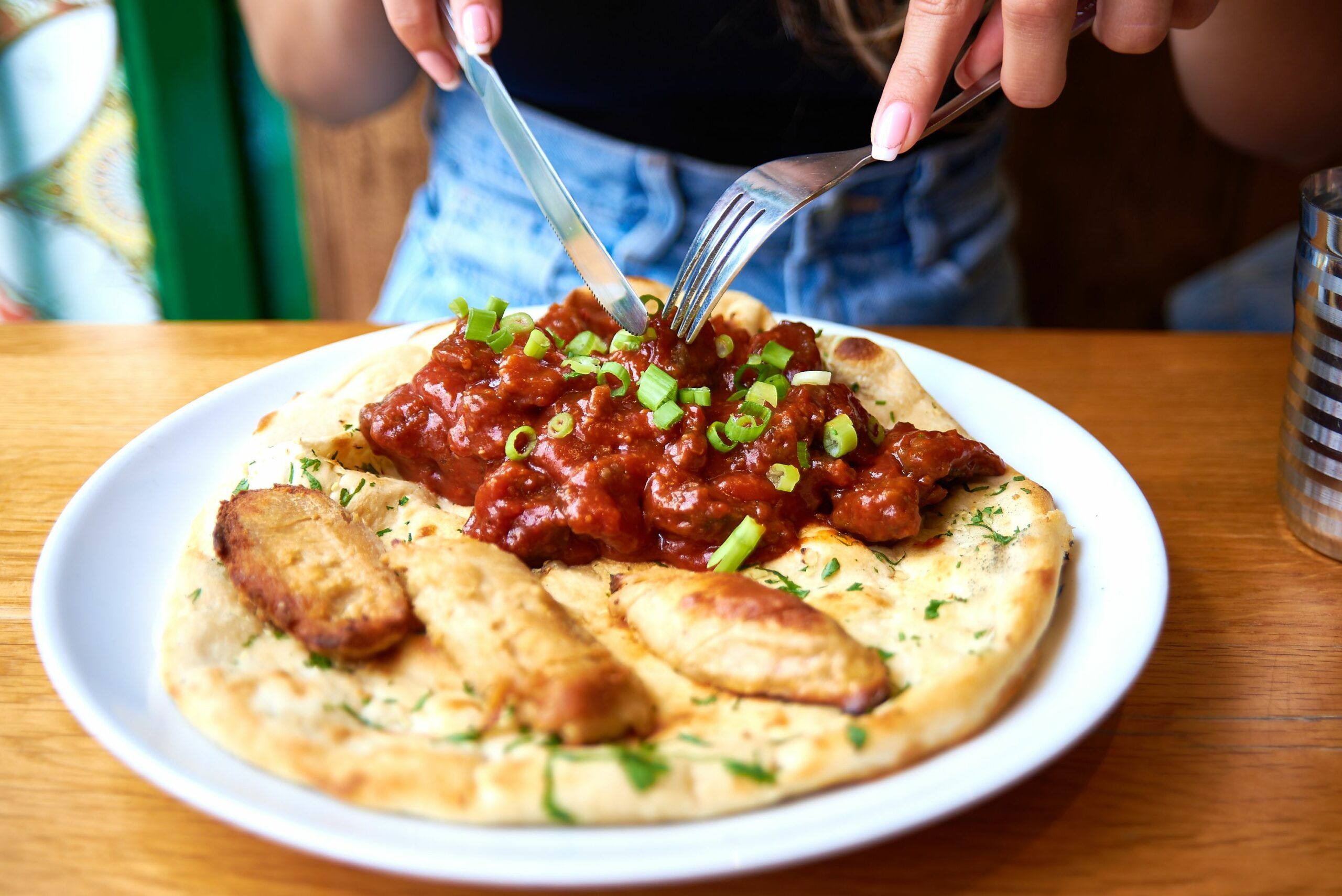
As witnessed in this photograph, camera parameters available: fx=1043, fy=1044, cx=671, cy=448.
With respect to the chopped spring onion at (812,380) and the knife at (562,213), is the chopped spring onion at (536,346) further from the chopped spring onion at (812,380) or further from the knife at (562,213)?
the chopped spring onion at (812,380)

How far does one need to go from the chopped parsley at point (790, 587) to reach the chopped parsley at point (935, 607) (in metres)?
0.22

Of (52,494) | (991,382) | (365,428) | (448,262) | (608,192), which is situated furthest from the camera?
(448,262)

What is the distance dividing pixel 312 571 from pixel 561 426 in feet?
1.99

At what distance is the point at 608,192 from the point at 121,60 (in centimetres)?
317

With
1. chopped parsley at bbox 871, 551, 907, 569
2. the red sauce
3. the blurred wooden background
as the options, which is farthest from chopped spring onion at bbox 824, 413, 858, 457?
the blurred wooden background

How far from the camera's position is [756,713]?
161 centimetres

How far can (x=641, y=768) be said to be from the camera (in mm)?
1432

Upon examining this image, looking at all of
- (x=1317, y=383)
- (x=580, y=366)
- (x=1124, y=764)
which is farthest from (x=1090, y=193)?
(x=1124, y=764)

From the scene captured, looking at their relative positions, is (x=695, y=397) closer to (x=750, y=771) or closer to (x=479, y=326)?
(x=479, y=326)

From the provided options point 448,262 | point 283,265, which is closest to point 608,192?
point 448,262

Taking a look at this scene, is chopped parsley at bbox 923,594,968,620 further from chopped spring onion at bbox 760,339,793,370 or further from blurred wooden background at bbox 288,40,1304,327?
blurred wooden background at bbox 288,40,1304,327

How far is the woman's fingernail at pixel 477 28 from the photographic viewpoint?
2412 mm

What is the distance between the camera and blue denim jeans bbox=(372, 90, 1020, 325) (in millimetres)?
3570

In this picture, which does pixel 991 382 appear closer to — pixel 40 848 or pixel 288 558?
pixel 288 558
